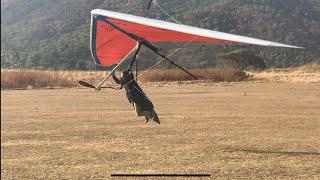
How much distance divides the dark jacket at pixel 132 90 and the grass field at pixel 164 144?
48.6 inches

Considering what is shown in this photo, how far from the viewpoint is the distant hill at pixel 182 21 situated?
46.5 m

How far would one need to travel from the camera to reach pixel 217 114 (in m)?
21.2

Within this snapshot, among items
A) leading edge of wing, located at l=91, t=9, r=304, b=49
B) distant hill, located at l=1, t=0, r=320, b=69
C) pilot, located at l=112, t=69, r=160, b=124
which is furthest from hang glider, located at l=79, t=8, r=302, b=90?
distant hill, located at l=1, t=0, r=320, b=69

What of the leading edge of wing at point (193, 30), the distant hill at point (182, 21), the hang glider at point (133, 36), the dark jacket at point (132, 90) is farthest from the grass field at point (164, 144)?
the distant hill at point (182, 21)

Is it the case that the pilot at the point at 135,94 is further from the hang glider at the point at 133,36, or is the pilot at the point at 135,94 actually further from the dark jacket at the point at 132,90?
the hang glider at the point at 133,36

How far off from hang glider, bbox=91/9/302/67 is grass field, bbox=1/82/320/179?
196cm

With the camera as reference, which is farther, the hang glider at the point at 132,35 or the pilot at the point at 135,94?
the pilot at the point at 135,94

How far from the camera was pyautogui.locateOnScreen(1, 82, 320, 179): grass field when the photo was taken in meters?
10.2

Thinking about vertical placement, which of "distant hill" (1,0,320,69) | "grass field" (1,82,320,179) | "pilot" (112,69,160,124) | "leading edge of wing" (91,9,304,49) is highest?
"leading edge of wing" (91,9,304,49)

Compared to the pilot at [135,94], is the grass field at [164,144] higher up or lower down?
lower down

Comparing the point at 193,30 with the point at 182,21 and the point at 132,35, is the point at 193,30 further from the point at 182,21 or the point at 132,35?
the point at 182,21

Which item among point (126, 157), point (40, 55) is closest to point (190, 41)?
point (126, 157)

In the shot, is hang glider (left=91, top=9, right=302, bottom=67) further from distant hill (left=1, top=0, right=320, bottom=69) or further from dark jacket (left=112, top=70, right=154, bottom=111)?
distant hill (left=1, top=0, right=320, bottom=69)

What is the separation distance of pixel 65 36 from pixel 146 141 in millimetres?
47204
